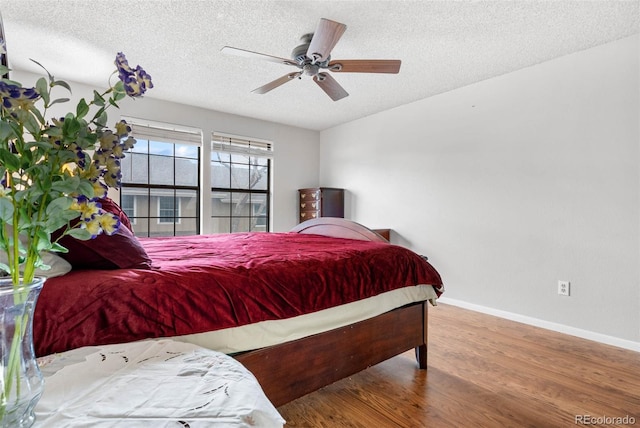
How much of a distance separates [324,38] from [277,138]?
3001 mm

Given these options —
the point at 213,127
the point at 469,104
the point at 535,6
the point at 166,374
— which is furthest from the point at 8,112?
the point at 213,127

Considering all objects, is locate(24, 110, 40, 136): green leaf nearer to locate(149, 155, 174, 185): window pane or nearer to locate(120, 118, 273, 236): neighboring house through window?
locate(120, 118, 273, 236): neighboring house through window

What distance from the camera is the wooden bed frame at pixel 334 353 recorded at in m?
1.39

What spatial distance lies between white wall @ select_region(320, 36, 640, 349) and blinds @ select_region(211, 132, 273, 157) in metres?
1.85

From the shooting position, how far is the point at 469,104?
3443 mm

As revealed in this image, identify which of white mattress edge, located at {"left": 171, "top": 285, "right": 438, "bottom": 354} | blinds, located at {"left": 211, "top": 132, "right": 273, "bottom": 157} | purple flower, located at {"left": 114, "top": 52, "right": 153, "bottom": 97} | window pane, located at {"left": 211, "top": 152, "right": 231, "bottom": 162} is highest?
blinds, located at {"left": 211, "top": 132, "right": 273, "bottom": 157}

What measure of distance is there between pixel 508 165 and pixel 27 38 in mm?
4192

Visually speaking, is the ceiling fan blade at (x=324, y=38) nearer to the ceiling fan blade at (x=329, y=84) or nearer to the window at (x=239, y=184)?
the ceiling fan blade at (x=329, y=84)

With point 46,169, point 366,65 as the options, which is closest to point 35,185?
point 46,169

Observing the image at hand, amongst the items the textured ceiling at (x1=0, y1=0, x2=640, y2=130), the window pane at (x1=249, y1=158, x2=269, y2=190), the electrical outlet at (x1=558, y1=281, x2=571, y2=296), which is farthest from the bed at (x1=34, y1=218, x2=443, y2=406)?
the window pane at (x1=249, y1=158, x2=269, y2=190)

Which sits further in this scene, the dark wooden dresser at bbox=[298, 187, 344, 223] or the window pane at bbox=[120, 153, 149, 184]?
the dark wooden dresser at bbox=[298, 187, 344, 223]

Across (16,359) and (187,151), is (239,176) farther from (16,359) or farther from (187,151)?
(16,359)

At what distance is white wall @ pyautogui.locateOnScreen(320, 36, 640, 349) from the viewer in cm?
249

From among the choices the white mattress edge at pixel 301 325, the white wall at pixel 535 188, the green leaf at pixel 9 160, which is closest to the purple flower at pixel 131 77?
the green leaf at pixel 9 160
